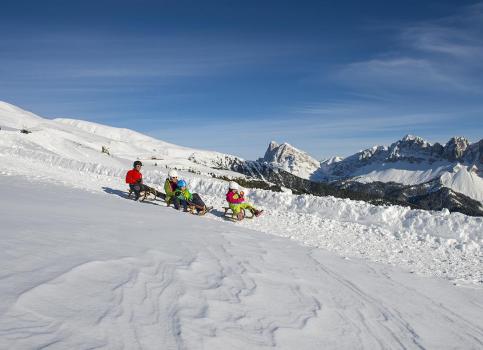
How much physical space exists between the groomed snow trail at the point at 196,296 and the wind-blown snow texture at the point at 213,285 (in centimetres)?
2

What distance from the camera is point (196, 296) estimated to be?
5910 millimetres

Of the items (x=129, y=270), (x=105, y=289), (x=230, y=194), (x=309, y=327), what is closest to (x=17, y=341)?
(x=105, y=289)

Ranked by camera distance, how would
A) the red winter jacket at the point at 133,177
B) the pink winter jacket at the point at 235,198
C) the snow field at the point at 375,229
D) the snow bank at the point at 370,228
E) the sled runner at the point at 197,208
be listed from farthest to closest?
the red winter jacket at the point at 133,177
the sled runner at the point at 197,208
the pink winter jacket at the point at 235,198
the snow bank at the point at 370,228
the snow field at the point at 375,229

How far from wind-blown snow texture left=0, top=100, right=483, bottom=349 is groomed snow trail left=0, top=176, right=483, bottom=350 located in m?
0.02

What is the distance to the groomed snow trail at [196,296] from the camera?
176 inches

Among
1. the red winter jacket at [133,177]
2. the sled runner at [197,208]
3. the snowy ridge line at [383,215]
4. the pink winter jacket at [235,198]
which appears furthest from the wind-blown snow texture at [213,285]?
the red winter jacket at [133,177]

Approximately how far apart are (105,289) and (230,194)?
12190 mm

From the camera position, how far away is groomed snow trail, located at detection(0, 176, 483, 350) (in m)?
4.46

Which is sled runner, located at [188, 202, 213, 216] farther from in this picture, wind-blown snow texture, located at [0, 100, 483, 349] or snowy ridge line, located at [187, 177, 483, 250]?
snowy ridge line, located at [187, 177, 483, 250]

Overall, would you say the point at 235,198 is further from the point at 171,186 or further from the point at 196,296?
the point at 196,296

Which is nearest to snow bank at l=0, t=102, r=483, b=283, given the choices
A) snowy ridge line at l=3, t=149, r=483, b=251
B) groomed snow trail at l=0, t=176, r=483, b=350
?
snowy ridge line at l=3, t=149, r=483, b=251

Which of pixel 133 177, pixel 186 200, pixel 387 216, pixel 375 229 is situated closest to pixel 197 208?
pixel 186 200

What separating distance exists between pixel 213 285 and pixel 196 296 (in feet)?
2.35

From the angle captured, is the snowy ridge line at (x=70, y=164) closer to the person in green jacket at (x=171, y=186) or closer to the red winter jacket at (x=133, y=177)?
the red winter jacket at (x=133, y=177)
